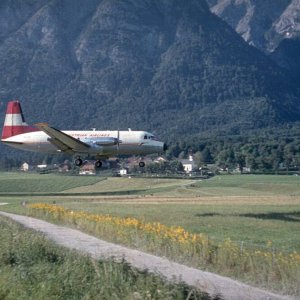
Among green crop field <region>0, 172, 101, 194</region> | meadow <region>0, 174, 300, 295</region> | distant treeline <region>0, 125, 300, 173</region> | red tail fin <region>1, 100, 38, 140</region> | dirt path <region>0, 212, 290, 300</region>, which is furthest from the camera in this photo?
distant treeline <region>0, 125, 300, 173</region>

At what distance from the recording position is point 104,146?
59.0m

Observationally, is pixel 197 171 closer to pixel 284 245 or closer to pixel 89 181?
pixel 89 181

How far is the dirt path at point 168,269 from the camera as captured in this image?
17188 millimetres

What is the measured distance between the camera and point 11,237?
24.1m

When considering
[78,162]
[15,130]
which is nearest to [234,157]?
[15,130]

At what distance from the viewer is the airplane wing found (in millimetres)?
57156

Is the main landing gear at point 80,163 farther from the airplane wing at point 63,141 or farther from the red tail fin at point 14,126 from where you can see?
the red tail fin at point 14,126

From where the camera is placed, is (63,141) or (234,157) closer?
(63,141)

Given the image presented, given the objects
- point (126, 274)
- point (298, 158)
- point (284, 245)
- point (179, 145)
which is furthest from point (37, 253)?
point (179, 145)

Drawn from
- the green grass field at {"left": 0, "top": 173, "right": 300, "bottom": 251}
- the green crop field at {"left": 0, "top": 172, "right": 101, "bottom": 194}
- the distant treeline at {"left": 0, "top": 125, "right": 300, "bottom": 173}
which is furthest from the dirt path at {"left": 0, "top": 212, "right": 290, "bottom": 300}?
the distant treeline at {"left": 0, "top": 125, "right": 300, "bottom": 173}

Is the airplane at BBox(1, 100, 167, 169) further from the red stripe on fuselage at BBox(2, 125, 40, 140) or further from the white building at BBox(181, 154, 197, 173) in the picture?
the white building at BBox(181, 154, 197, 173)

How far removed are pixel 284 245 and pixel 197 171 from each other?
124m

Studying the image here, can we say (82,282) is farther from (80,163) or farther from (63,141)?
A: (80,163)

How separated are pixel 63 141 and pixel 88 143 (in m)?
2.05
